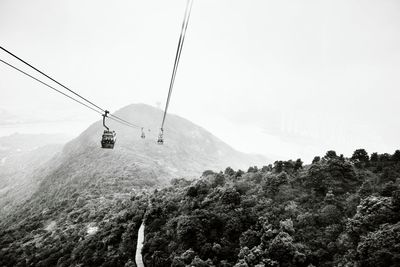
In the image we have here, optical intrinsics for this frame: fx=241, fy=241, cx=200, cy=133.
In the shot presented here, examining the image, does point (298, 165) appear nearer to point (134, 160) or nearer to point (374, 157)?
point (374, 157)

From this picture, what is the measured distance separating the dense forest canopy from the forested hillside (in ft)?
0.28

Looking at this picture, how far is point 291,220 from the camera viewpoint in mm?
25844

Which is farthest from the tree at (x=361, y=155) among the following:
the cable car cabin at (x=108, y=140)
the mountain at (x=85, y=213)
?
the mountain at (x=85, y=213)

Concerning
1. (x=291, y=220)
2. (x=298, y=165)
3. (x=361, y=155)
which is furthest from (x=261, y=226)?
(x=361, y=155)

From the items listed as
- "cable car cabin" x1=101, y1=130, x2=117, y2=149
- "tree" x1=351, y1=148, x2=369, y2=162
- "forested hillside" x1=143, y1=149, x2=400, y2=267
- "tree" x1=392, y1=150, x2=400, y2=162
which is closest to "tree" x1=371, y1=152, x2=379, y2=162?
"forested hillside" x1=143, y1=149, x2=400, y2=267

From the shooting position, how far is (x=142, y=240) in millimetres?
34000

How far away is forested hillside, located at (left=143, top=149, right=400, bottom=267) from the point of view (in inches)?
791

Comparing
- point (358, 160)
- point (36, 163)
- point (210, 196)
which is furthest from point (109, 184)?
point (36, 163)

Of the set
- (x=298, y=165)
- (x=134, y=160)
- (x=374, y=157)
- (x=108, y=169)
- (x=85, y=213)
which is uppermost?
(x=374, y=157)

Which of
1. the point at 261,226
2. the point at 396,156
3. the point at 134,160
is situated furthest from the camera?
the point at 134,160

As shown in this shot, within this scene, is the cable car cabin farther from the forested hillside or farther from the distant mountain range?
the distant mountain range

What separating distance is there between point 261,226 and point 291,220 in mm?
3251

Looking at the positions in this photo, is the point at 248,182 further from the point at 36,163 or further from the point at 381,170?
the point at 36,163

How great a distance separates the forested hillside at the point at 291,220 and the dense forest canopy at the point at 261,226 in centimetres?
9
